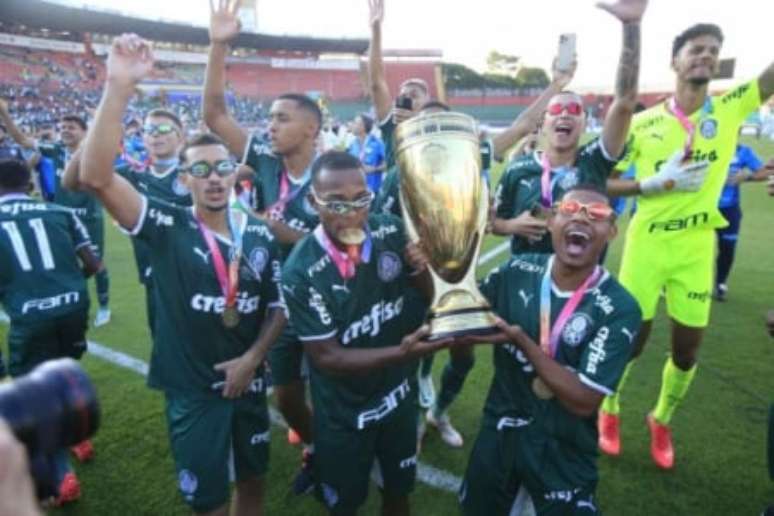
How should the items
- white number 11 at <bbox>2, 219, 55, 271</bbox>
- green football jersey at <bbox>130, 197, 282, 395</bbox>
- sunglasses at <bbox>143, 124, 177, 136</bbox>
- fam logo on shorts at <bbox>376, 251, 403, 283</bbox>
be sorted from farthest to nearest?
sunglasses at <bbox>143, 124, 177, 136</bbox> → white number 11 at <bbox>2, 219, 55, 271</bbox> → green football jersey at <bbox>130, 197, 282, 395</bbox> → fam logo on shorts at <bbox>376, 251, 403, 283</bbox>

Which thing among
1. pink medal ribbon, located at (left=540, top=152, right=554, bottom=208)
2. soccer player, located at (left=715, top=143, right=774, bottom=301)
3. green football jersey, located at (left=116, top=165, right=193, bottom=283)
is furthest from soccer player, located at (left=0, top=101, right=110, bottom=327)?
soccer player, located at (left=715, top=143, right=774, bottom=301)

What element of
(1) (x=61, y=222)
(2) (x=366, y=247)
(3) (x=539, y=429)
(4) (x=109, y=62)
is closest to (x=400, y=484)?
(3) (x=539, y=429)

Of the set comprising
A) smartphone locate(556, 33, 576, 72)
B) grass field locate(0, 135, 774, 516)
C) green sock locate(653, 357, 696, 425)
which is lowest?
grass field locate(0, 135, 774, 516)

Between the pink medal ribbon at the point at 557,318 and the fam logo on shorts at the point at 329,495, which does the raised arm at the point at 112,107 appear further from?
the pink medal ribbon at the point at 557,318

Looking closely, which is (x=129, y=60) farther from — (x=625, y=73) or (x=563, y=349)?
(x=625, y=73)

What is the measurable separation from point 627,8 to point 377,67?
1.51m

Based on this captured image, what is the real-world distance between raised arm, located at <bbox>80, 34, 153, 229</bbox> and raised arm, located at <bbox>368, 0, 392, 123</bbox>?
141 centimetres

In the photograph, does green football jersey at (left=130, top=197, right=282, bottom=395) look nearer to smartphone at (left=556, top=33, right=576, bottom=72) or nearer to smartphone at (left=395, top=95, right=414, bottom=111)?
smartphone at (left=395, top=95, right=414, bottom=111)

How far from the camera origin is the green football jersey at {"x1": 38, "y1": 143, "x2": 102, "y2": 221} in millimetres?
6449

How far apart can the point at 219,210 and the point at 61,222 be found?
1.81m

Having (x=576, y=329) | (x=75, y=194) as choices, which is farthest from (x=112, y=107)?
(x=75, y=194)

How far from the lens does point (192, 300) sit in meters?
2.44

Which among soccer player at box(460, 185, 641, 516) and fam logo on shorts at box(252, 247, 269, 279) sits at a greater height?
fam logo on shorts at box(252, 247, 269, 279)

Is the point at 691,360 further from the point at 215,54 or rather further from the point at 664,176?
the point at 215,54
